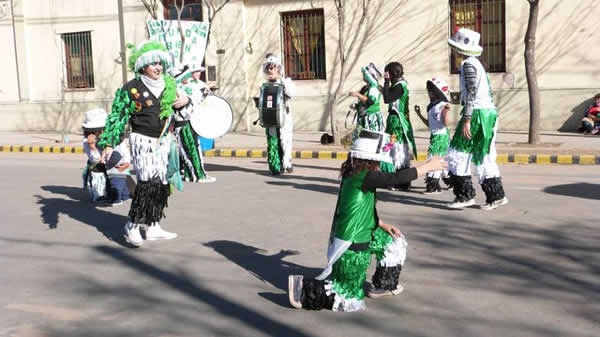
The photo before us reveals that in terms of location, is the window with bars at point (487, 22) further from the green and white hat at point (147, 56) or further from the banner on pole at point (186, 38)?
the green and white hat at point (147, 56)

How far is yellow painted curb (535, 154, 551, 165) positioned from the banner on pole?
24.6 ft

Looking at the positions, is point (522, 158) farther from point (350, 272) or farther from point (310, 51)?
point (310, 51)

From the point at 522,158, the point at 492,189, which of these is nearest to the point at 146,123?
the point at 492,189

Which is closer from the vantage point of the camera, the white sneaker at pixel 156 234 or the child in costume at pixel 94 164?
the white sneaker at pixel 156 234

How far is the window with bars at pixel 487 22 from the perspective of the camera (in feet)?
61.8

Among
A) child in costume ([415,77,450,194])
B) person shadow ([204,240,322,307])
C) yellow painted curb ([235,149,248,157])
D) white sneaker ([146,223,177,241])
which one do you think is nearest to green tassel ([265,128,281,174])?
child in costume ([415,77,450,194])

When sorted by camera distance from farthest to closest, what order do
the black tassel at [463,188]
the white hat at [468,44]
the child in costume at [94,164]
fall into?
the child in costume at [94,164]
the black tassel at [463,188]
the white hat at [468,44]

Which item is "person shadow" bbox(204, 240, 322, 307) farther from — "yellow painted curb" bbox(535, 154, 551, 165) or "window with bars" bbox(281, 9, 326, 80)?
"window with bars" bbox(281, 9, 326, 80)

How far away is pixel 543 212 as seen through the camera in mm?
8242

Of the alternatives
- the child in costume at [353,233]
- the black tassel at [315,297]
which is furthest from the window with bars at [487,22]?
the black tassel at [315,297]

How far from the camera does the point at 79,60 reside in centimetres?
2494

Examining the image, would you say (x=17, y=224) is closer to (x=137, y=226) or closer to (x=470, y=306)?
(x=137, y=226)

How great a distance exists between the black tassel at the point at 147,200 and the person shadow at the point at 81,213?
0.33m

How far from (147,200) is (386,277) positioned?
9.38 ft
